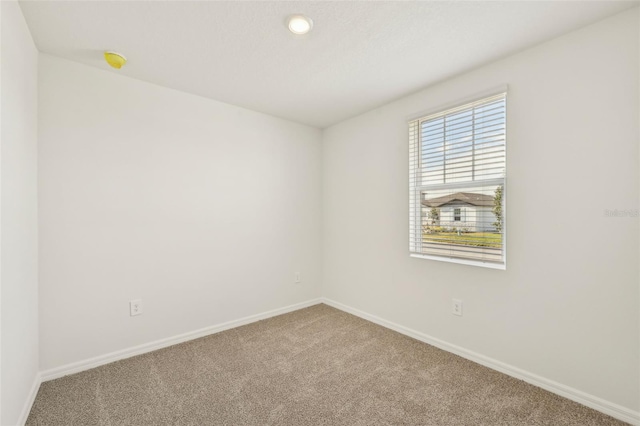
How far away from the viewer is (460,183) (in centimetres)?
238

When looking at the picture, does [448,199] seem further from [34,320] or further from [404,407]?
[34,320]

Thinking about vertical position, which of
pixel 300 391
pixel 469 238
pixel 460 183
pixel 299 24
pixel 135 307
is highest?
pixel 299 24

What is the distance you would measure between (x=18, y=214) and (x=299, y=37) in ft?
6.35

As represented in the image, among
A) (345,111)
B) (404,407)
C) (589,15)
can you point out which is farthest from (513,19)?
(404,407)

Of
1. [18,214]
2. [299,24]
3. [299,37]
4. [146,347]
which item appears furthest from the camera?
[146,347]

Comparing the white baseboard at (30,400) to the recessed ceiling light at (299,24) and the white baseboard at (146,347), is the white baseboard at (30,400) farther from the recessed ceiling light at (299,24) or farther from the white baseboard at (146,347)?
the recessed ceiling light at (299,24)

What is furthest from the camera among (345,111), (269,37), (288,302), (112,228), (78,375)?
(288,302)

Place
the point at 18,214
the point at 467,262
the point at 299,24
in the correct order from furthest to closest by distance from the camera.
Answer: the point at 467,262, the point at 299,24, the point at 18,214

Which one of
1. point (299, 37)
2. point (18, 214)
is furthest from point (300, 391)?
point (299, 37)

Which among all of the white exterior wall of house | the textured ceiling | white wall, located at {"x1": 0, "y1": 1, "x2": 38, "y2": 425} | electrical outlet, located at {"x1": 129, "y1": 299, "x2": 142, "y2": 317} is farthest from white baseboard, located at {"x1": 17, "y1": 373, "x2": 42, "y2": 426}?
the white exterior wall of house

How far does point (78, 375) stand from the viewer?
207 centimetres

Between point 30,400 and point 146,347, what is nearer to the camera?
point 30,400

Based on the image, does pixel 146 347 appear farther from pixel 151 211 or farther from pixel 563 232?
pixel 563 232

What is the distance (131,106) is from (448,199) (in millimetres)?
2818
